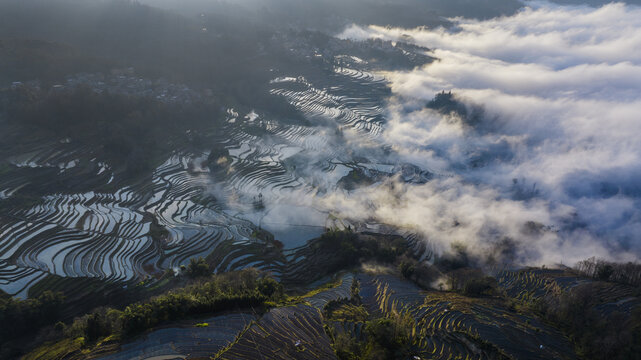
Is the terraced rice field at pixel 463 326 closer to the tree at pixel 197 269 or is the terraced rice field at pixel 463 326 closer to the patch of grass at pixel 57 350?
the tree at pixel 197 269

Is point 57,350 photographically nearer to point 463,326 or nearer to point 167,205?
point 167,205

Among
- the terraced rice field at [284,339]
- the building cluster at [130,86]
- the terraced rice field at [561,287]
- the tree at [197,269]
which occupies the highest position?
the building cluster at [130,86]

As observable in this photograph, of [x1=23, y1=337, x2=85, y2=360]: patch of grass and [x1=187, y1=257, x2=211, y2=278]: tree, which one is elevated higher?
[x1=23, y1=337, x2=85, y2=360]: patch of grass

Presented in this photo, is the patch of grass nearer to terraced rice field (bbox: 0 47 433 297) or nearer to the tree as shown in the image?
terraced rice field (bbox: 0 47 433 297)

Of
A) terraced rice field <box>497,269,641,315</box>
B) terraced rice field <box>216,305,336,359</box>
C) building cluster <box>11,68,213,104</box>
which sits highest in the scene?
building cluster <box>11,68,213,104</box>

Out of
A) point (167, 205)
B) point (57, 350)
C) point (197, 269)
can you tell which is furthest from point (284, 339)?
point (167, 205)

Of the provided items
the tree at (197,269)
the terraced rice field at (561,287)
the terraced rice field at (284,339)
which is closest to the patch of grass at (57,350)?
the terraced rice field at (284,339)

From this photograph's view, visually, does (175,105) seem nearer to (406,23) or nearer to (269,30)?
(269,30)

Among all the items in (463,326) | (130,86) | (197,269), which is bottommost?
(463,326)

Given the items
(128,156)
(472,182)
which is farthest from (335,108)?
(128,156)

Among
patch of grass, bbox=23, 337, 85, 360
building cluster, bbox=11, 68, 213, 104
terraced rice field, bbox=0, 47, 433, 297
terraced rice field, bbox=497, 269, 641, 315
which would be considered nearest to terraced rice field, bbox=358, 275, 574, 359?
terraced rice field, bbox=497, 269, 641, 315

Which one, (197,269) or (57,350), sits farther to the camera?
(197,269)
